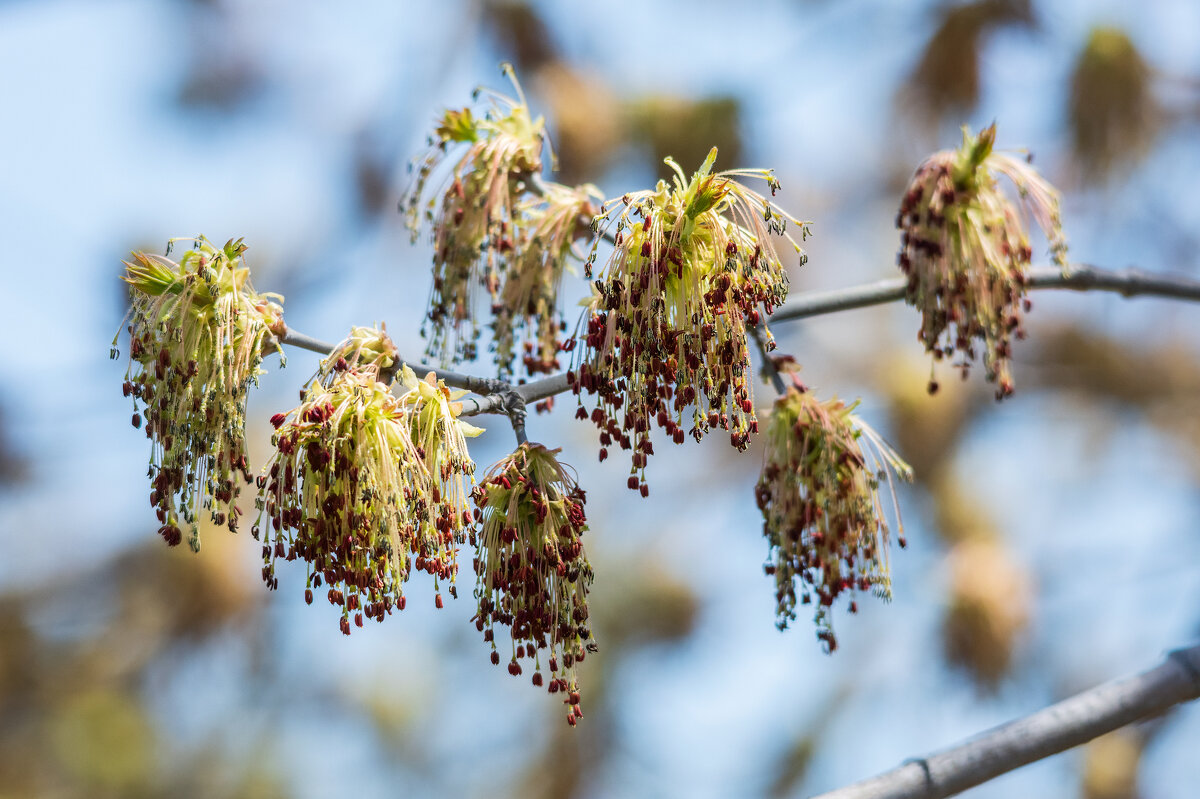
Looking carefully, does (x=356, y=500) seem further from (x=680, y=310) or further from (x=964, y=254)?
(x=964, y=254)

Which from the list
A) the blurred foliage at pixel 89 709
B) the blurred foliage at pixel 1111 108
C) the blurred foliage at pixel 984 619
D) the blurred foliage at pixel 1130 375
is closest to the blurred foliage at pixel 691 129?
the blurred foliage at pixel 1111 108

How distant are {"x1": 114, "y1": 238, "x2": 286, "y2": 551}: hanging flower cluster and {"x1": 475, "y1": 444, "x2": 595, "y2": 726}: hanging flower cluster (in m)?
0.40

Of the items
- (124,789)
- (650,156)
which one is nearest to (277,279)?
(650,156)

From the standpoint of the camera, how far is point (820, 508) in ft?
6.73

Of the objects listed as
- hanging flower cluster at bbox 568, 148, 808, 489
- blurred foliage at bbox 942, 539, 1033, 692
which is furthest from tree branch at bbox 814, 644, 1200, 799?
blurred foliage at bbox 942, 539, 1033, 692

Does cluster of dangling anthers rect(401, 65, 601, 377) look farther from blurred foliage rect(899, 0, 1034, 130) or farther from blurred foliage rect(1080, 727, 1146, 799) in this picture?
blurred foliage rect(1080, 727, 1146, 799)

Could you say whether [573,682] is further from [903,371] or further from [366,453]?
[903,371]

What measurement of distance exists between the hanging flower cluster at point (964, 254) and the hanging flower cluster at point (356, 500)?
3.39 ft

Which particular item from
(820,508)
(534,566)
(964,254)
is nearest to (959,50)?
(964,254)

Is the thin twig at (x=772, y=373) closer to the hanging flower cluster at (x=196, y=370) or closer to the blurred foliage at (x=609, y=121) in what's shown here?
the hanging flower cluster at (x=196, y=370)

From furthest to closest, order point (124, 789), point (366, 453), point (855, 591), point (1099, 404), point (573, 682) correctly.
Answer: point (124, 789)
point (1099, 404)
point (855, 591)
point (573, 682)
point (366, 453)

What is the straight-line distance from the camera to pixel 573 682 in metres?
1.78

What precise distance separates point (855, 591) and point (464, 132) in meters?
1.27

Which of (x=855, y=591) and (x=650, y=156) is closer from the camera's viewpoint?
(x=855, y=591)
